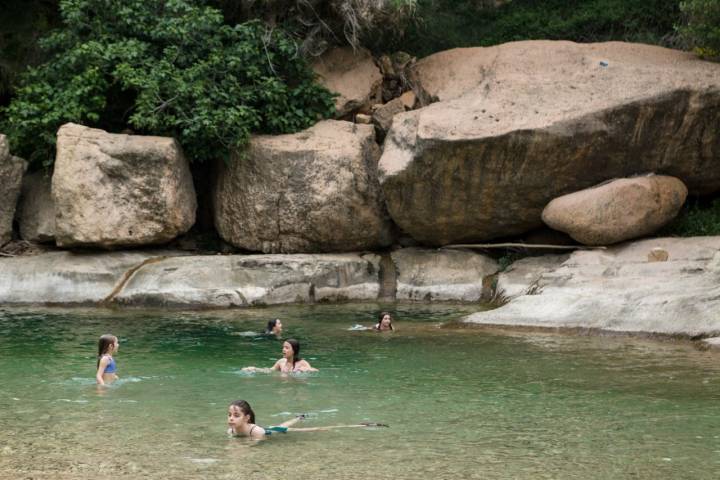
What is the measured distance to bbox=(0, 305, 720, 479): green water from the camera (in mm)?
9234

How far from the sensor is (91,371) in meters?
14.1

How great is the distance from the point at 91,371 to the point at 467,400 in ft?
17.4

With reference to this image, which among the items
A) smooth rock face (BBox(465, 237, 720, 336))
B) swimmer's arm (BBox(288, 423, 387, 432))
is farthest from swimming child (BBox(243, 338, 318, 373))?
smooth rock face (BBox(465, 237, 720, 336))

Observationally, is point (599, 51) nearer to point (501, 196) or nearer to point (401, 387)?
point (501, 196)

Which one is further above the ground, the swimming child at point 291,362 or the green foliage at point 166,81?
the green foliage at point 166,81

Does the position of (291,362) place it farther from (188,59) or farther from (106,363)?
(188,59)

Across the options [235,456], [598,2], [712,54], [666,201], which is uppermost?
[598,2]

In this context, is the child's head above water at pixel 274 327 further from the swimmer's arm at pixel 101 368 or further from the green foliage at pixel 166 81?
the green foliage at pixel 166 81

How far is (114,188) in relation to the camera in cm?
2091

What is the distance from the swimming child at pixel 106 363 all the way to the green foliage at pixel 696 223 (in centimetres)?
1258

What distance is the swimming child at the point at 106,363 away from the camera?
42.8 ft

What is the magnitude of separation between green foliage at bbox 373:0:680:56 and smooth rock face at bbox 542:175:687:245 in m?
6.44

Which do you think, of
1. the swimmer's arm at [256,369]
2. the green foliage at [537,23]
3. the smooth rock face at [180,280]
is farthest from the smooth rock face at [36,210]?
the swimmer's arm at [256,369]

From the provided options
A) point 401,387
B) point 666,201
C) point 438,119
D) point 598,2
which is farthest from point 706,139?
point 401,387
